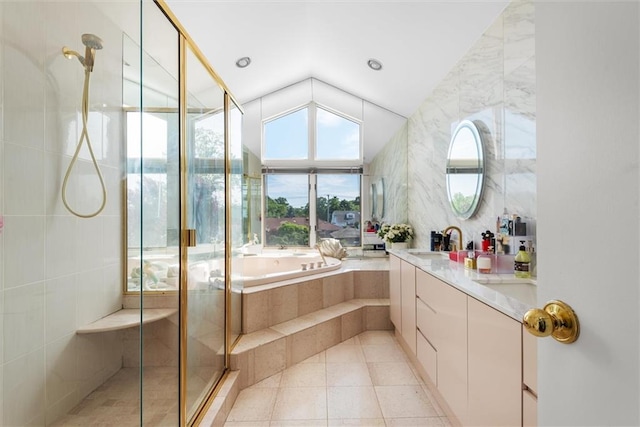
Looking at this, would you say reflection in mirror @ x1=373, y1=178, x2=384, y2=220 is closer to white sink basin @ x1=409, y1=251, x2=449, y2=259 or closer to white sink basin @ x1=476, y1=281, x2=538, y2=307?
white sink basin @ x1=409, y1=251, x2=449, y2=259

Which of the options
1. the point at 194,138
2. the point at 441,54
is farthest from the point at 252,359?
the point at 441,54

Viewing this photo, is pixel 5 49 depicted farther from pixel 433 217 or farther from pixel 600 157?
pixel 433 217

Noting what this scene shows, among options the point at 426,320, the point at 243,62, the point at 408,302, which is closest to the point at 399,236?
the point at 408,302

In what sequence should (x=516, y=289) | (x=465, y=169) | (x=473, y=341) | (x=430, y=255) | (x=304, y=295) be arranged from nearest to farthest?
1. (x=473, y=341)
2. (x=516, y=289)
3. (x=465, y=169)
4. (x=430, y=255)
5. (x=304, y=295)

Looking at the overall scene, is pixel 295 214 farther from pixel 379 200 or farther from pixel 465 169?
pixel 465 169

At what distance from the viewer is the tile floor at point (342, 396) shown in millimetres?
1782

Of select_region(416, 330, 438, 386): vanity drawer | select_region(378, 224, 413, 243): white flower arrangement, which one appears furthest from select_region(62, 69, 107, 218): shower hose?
select_region(378, 224, 413, 243): white flower arrangement

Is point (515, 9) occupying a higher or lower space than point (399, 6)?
lower

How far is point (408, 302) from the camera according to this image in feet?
7.83

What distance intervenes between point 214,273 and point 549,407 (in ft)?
Answer: 5.96

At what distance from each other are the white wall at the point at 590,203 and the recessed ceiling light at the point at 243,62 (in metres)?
2.79

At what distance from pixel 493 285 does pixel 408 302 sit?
93 cm

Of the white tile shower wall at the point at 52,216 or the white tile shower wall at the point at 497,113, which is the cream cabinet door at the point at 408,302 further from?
the white tile shower wall at the point at 52,216

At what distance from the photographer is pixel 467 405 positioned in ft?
4.64
